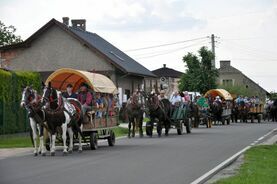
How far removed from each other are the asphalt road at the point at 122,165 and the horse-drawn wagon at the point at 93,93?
0.72 m

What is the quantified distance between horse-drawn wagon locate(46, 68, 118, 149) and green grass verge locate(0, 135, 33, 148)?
3157 millimetres

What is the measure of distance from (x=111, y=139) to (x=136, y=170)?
8.65 meters

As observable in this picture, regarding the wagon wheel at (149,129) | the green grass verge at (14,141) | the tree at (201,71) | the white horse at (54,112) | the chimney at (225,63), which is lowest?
the green grass verge at (14,141)

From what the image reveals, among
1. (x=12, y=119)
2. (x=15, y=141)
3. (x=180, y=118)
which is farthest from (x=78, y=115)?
(x=180, y=118)

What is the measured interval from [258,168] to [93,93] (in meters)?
8.38

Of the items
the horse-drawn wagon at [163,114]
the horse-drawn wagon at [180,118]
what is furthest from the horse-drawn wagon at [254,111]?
the horse-drawn wagon at [163,114]

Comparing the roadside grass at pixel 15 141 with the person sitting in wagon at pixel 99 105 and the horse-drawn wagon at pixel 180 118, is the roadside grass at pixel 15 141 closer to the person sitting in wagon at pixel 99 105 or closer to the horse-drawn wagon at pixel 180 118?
the horse-drawn wagon at pixel 180 118

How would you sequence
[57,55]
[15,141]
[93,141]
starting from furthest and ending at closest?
[57,55] < [15,141] < [93,141]

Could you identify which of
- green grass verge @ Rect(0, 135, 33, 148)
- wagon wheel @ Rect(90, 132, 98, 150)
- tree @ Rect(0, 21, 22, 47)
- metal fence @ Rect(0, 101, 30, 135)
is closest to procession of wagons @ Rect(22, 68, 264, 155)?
wagon wheel @ Rect(90, 132, 98, 150)

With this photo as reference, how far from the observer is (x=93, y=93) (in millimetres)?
22078

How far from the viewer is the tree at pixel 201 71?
6141 cm

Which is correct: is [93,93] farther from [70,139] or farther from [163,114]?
[163,114]

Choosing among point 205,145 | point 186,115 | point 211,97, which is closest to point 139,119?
point 186,115

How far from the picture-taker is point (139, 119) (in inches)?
1143
